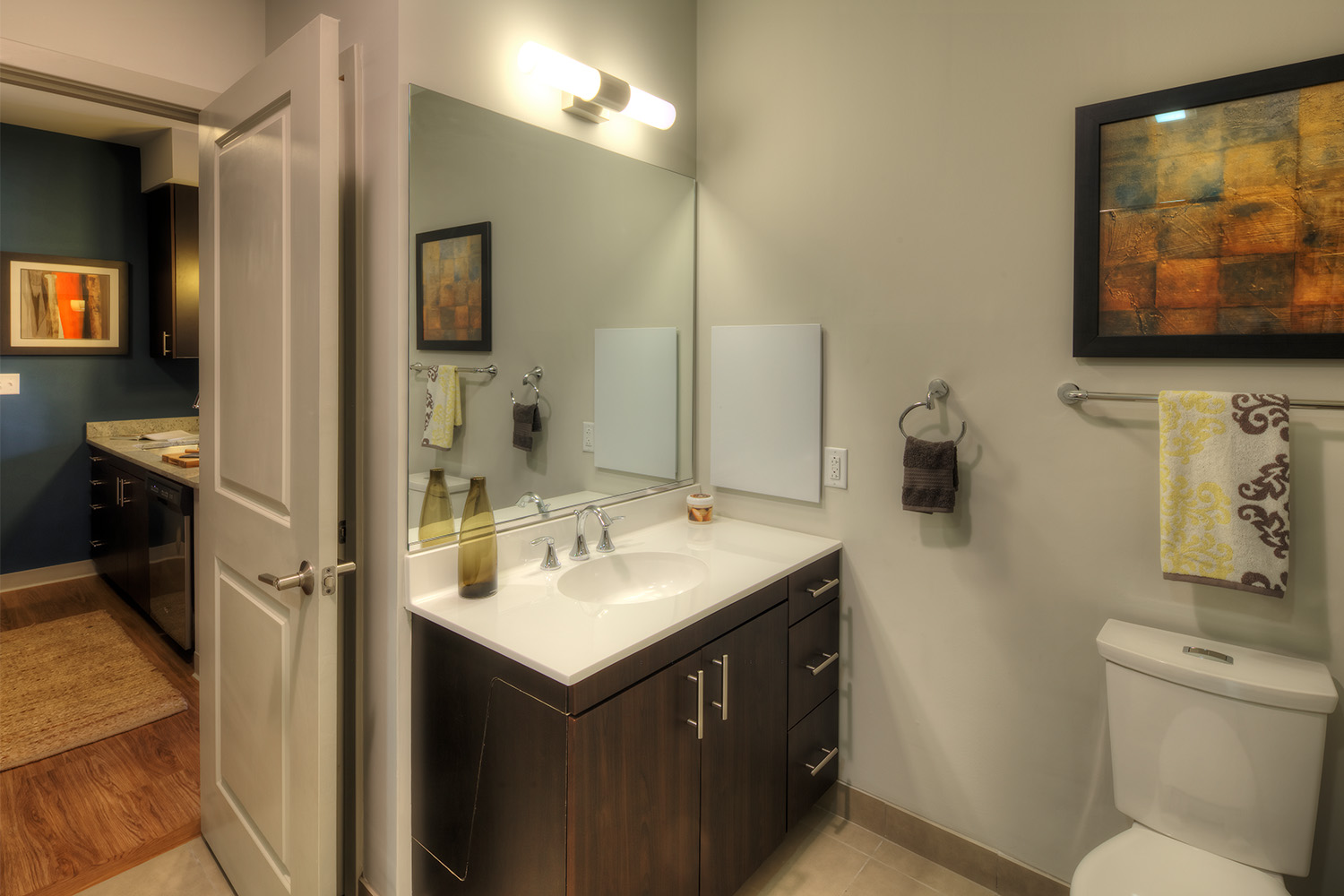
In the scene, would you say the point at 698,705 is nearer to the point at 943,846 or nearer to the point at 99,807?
the point at 943,846

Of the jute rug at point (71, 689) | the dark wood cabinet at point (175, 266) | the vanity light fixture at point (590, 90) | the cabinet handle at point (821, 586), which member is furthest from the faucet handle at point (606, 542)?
the dark wood cabinet at point (175, 266)

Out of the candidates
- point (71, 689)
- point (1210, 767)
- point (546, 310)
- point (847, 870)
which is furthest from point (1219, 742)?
point (71, 689)

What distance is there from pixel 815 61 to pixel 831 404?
0.97 m

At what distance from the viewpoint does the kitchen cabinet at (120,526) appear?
10.6ft

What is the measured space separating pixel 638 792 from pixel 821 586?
79 centimetres

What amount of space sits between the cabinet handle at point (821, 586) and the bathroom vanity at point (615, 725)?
1cm

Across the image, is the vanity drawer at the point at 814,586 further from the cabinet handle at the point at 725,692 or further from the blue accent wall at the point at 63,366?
the blue accent wall at the point at 63,366

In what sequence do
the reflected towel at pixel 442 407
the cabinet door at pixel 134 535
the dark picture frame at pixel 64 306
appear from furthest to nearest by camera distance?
the dark picture frame at pixel 64 306 → the cabinet door at pixel 134 535 → the reflected towel at pixel 442 407

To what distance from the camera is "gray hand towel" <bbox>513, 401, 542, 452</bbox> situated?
1.76m

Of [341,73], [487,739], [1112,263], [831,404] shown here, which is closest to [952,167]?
[1112,263]

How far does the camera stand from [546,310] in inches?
72.2

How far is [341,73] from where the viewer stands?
1534 millimetres

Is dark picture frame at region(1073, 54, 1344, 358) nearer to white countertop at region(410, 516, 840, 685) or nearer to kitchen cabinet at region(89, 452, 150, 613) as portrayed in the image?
white countertop at region(410, 516, 840, 685)

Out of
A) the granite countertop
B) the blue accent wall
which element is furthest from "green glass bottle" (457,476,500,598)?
the blue accent wall
